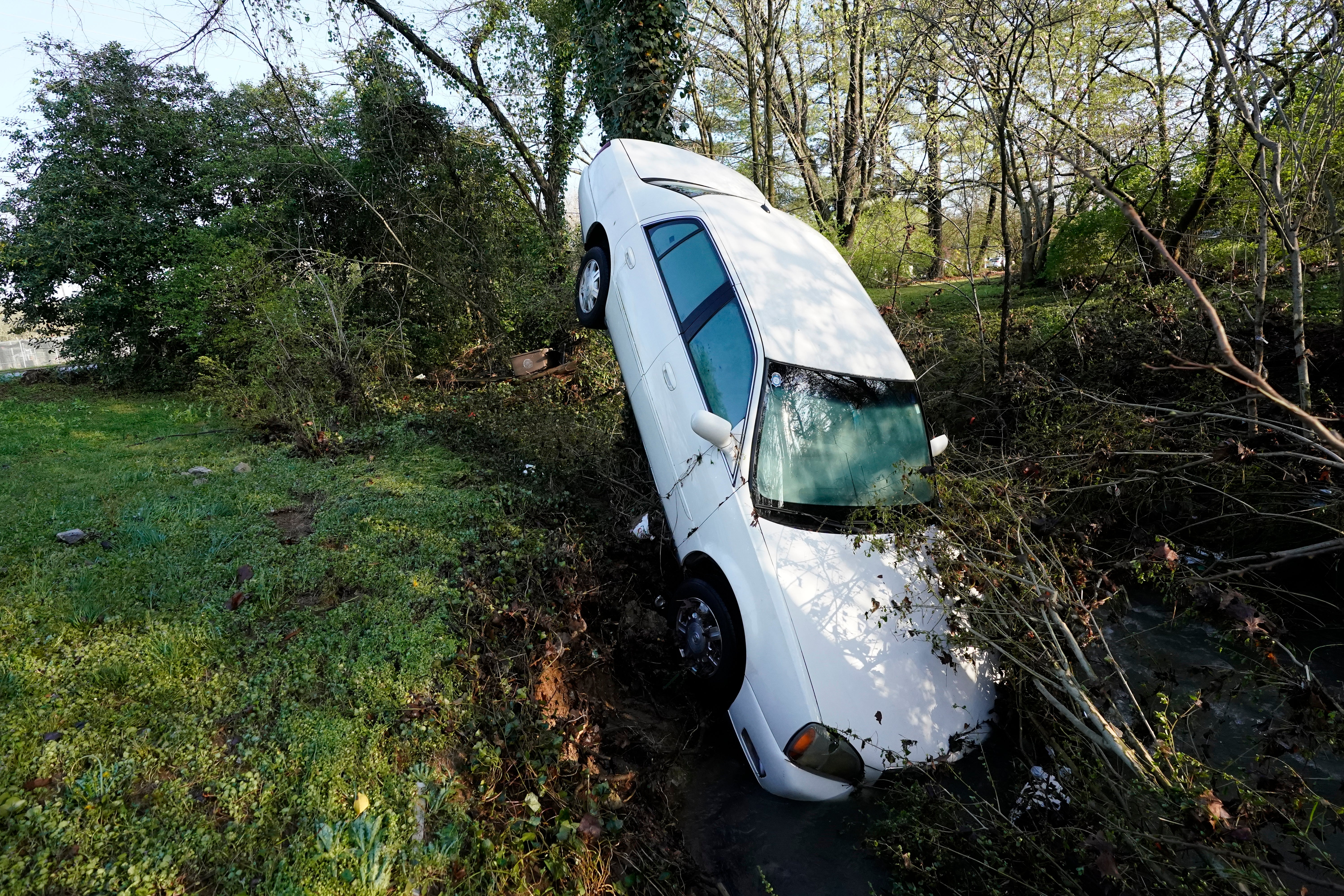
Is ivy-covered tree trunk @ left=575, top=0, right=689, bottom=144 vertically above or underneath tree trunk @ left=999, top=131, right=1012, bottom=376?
above

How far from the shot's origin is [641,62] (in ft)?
26.5

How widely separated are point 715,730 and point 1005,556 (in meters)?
1.88

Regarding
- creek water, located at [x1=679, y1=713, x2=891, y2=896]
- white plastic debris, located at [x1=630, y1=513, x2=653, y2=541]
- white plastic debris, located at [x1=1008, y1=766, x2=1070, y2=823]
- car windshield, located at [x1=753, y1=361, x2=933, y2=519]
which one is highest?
car windshield, located at [x1=753, y1=361, x2=933, y2=519]

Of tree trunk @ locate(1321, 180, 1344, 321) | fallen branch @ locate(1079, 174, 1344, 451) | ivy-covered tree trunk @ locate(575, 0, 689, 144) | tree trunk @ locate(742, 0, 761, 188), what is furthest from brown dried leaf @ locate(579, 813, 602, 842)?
tree trunk @ locate(742, 0, 761, 188)

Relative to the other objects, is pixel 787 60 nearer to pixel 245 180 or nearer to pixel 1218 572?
pixel 245 180

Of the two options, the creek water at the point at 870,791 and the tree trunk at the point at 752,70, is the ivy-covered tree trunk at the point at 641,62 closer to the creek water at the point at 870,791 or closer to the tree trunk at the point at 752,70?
the tree trunk at the point at 752,70

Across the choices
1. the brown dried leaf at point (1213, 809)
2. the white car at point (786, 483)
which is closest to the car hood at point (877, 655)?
the white car at point (786, 483)

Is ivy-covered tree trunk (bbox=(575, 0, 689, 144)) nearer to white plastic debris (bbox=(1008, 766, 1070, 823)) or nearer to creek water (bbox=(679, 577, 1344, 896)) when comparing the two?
creek water (bbox=(679, 577, 1344, 896))

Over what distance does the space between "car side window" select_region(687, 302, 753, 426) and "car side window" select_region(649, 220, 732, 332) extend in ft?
0.49

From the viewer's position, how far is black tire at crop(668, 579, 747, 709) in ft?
11.6

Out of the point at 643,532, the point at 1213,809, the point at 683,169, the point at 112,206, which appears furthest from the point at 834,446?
the point at 112,206

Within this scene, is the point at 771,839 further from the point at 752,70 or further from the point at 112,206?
the point at 112,206

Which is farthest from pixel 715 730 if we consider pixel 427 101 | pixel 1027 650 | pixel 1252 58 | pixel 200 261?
pixel 427 101

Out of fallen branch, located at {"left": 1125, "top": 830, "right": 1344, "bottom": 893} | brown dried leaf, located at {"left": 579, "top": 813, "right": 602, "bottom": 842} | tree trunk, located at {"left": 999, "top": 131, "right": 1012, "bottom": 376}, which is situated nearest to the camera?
fallen branch, located at {"left": 1125, "top": 830, "right": 1344, "bottom": 893}
